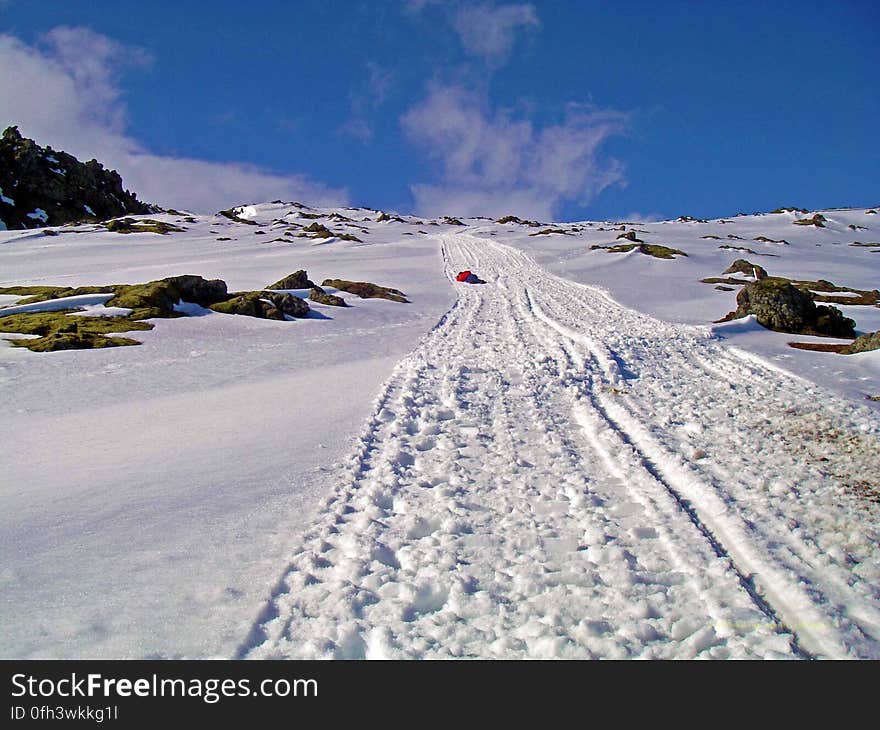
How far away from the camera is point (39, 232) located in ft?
131

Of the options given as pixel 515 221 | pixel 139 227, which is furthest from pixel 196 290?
pixel 515 221

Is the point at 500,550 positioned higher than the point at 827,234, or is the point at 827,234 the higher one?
the point at 827,234

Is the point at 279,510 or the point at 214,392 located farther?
the point at 214,392

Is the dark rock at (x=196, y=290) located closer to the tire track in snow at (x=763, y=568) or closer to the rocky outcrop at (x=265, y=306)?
the rocky outcrop at (x=265, y=306)

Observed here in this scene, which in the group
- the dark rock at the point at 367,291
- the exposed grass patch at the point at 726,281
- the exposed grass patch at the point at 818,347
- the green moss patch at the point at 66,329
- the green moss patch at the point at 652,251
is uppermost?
the green moss patch at the point at 652,251

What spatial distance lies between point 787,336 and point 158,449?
1265 cm

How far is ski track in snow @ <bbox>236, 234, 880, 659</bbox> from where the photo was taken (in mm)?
2900

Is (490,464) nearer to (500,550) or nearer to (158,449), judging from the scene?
(500,550)

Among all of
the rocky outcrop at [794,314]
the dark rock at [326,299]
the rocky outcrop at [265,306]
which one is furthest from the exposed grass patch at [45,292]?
the rocky outcrop at [794,314]

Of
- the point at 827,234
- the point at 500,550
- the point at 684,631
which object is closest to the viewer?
the point at 684,631

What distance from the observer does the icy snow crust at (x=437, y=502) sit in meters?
2.93

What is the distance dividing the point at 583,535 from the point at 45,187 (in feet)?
254

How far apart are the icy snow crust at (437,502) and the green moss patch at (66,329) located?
44 cm
